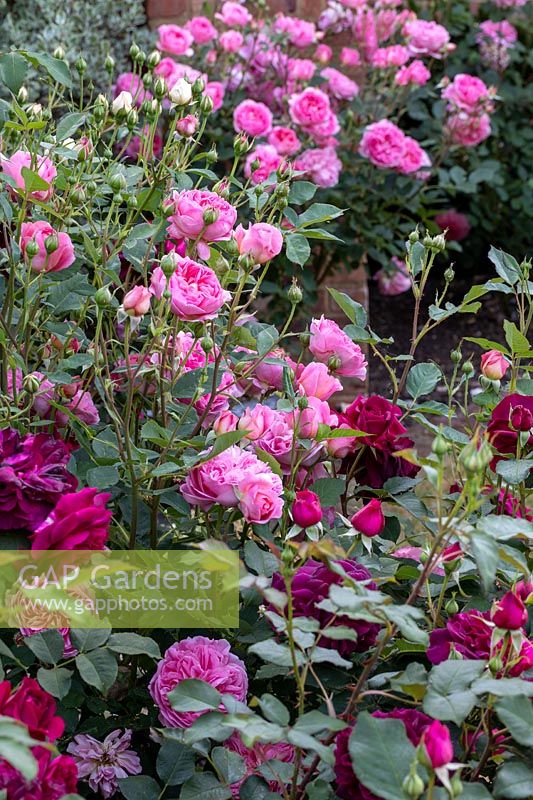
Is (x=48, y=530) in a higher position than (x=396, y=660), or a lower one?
higher

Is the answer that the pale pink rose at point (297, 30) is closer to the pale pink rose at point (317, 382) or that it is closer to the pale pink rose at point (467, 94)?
the pale pink rose at point (467, 94)

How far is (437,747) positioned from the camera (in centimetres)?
80

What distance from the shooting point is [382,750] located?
853 millimetres

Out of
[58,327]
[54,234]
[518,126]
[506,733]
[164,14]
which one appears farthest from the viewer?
[518,126]

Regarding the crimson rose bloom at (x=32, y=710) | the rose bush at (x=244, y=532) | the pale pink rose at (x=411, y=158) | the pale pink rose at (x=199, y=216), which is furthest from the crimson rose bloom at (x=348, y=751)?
the pale pink rose at (x=411, y=158)

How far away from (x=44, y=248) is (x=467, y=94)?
2.83 metres

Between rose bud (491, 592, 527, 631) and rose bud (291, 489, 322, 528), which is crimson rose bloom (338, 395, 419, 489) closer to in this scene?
rose bud (291, 489, 322, 528)

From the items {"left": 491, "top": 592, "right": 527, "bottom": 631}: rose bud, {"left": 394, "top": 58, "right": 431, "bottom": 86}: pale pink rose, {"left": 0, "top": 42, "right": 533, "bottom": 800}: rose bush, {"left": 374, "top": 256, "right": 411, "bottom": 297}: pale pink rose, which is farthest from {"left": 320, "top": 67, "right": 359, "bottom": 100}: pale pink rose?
{"left": 491, "top": 592, "right": 527, "bottom": 631}: rose bud

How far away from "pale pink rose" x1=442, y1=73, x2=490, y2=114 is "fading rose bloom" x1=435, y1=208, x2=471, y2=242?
81 cm

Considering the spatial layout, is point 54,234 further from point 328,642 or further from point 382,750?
point 382,750

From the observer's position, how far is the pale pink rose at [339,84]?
363 centimetres

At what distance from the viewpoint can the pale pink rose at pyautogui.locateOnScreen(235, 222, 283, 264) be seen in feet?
4.00

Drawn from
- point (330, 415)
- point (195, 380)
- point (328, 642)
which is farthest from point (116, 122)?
point (328, 642)

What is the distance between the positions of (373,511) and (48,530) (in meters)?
0.34
